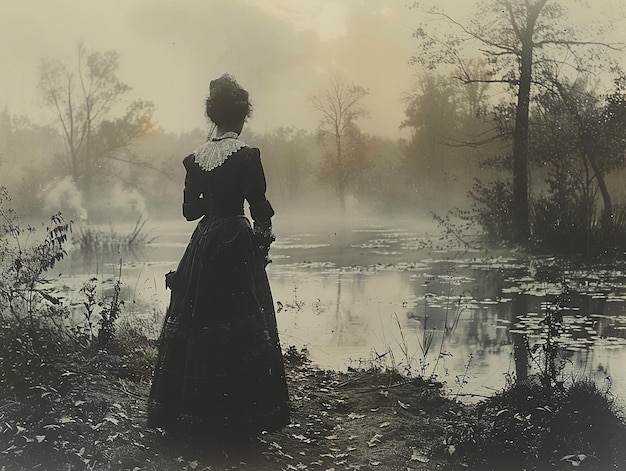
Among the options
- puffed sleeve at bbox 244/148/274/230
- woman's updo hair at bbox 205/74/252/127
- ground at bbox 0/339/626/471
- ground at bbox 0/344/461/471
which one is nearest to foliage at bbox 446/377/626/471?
ground at bbox 0/339/626/471

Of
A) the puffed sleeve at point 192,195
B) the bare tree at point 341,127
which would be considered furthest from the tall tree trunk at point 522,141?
the puffed sleeve at point 192,195

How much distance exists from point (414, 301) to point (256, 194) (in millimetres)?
1121

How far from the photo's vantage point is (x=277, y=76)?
3.12m

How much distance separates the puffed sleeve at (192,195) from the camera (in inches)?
109

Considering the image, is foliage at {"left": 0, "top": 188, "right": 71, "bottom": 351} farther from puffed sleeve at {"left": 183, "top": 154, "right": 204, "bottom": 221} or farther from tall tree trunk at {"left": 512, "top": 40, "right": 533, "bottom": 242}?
tall tree trunk at {"left": 512, "top": 40, "right": 533, "bottom": 242}

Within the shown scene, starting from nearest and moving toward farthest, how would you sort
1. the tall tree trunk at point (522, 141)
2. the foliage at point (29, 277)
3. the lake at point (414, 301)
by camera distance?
the lake at point (414, 301)
the tall tree trunk at point (522, 141)
the foliage at point (29, 277)

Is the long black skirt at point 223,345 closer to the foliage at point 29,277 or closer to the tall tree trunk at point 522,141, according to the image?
the foliage at point 29,277

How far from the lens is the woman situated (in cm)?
268

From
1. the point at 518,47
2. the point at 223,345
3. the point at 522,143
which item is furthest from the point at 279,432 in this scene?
the point at 518,47

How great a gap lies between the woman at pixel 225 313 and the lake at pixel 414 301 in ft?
1.17

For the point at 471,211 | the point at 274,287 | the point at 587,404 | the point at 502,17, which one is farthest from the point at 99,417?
the point at 502,17

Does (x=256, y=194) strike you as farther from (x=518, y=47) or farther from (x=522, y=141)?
(x=518, y=47)

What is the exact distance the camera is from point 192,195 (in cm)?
281

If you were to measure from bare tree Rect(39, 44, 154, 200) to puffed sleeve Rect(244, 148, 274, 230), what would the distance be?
90 centimetres
